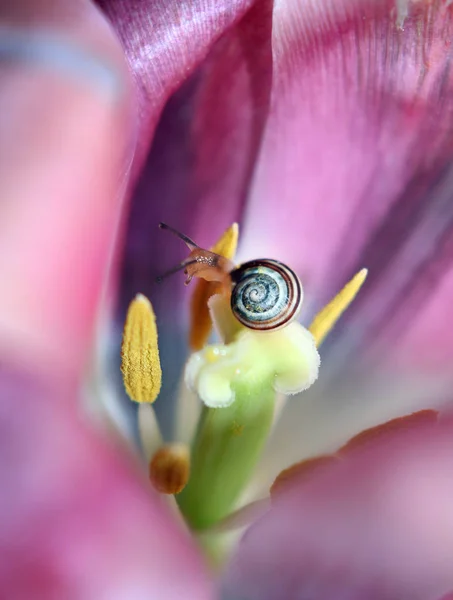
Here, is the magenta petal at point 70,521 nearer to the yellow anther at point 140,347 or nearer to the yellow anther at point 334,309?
the yellow anther at point 140,347

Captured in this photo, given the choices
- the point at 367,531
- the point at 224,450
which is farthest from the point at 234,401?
the point at 367,531

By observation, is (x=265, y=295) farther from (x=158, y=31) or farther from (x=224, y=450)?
(x=158, y=31)

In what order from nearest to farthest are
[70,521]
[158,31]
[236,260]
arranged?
1. [70,521]
2. [158,31]
3. [236,260]

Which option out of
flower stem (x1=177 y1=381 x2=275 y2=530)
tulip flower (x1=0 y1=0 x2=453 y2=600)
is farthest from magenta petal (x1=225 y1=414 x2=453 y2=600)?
flower stem (x1=177 y1=381 x2=275 y2=530)

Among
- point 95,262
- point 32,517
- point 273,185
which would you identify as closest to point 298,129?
point 273,185

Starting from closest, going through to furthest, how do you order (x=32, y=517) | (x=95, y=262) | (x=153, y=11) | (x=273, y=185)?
(x=32, y=517)
(x=95, y=262)
(x=153, y=11)
(x=273, y=185)

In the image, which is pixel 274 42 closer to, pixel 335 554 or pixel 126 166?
pixel 126 166

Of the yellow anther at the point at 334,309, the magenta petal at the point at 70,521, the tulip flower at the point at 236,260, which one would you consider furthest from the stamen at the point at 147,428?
the magenta petal at the point at 70,521
